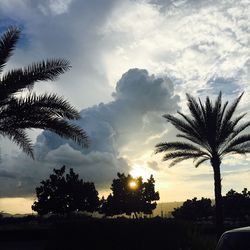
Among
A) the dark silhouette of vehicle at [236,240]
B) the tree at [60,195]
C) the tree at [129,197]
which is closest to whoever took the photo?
the dark silhouette of vehicle at [236,240]

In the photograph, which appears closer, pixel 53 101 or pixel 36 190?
pixel 53 101

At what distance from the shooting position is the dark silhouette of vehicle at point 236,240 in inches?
293

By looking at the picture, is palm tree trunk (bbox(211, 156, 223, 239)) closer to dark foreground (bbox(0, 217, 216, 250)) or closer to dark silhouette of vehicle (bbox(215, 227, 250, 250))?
dark foreground (bbox(0, 217, 216, 250))

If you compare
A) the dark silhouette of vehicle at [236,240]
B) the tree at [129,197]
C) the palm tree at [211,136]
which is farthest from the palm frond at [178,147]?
the tree at [129,197]

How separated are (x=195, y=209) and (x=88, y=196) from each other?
19878mm

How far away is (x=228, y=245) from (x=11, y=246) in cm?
1720

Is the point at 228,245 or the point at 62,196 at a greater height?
the point at 62,196

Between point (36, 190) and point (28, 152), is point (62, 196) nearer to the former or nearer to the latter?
point (36, 190)

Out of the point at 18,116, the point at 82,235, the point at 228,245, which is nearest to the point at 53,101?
the point at 18,116

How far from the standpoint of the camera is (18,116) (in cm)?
1488

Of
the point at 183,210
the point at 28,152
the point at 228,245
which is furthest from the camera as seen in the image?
the point at 183,210

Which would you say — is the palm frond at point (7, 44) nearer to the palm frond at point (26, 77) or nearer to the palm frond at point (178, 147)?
the palm frond at point (26, 77)

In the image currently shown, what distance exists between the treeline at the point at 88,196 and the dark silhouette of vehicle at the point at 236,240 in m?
57.9

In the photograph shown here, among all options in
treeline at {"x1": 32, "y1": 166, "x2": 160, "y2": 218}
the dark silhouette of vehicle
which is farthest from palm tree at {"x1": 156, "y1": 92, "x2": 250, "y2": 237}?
treeline at {"x1": 32, "y1": 166, "x2": 160, "y2": 218}
